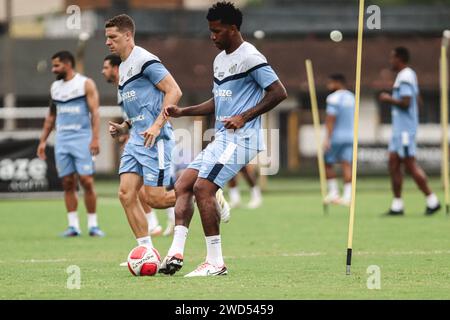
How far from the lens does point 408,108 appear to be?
19859mm

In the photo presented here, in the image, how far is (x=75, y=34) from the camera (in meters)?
45.4

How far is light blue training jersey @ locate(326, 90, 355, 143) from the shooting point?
79.4 feet

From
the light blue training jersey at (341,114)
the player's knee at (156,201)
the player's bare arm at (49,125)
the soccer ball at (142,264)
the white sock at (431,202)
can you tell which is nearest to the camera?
the soccer ball at (142,264)

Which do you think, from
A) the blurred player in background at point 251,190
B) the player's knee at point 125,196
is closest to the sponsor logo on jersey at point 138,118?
the player's knee at point 125,196

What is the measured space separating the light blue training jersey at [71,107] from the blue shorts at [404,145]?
5.50 metres

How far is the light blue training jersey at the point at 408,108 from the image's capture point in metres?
19.5

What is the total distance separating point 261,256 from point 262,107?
284cm

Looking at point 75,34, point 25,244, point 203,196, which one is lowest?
point 25,244

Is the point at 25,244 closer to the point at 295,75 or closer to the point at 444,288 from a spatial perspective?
the point at 444,288

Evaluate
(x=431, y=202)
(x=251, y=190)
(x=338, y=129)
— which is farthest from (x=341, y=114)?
(x=431, y=202)

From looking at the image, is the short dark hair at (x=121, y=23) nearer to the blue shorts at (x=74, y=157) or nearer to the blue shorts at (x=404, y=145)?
the blue shorts at (x=74, y=157)

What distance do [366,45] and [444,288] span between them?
3583cm

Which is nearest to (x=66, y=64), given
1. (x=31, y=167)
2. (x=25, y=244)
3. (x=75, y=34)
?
(x=25, y=244)

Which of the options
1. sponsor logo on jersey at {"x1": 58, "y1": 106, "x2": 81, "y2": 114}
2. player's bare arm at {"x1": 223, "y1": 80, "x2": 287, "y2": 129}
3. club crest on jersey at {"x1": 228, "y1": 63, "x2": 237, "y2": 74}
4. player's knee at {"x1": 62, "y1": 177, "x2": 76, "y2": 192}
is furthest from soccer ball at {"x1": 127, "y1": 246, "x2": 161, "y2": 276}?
sponsor logo on jersey at {"x1": 58, "y1": 106, "x2": 81, "y2": 114}
